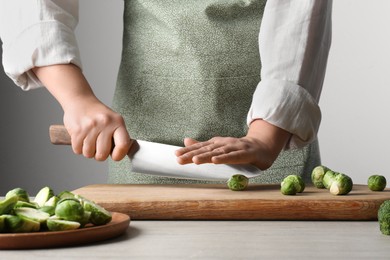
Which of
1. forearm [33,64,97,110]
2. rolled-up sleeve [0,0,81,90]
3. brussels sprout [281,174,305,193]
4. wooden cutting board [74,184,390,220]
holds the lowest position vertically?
wooden cutting board [74,184,390,220]

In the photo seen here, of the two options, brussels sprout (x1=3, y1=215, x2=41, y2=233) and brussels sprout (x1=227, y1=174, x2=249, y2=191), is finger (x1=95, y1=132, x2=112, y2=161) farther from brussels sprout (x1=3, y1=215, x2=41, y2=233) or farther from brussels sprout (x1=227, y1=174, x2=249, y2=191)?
brussels sprout (x1=3, y1=215, x2=41, y2=233)

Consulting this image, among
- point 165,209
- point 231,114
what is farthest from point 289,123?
point 165,209

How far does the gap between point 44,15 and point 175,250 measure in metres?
0.80

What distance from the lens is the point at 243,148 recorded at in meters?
1.53

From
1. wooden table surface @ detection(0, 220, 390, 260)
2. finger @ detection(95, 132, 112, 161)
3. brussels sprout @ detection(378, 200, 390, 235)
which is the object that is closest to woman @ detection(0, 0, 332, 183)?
A: finger @ detection(95, 132, 112, 161)

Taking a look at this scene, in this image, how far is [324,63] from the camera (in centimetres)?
176

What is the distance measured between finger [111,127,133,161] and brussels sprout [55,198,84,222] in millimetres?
482

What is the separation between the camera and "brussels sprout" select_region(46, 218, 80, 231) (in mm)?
1022

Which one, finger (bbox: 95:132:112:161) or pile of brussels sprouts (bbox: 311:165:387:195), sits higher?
finger (bbox: 95:132:112:161)

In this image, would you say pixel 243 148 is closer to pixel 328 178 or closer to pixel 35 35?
pixel 328 178

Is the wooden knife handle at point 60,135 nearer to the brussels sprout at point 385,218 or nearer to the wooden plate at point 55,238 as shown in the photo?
the wooden plate at point 55,238

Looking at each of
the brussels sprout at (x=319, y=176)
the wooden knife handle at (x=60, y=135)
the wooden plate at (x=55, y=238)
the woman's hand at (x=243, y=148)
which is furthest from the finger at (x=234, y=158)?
the wooden plate at (x=55, y=238)

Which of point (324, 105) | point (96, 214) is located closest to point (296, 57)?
point (96, 214)

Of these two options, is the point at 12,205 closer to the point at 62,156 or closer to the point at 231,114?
the point at 231,114
